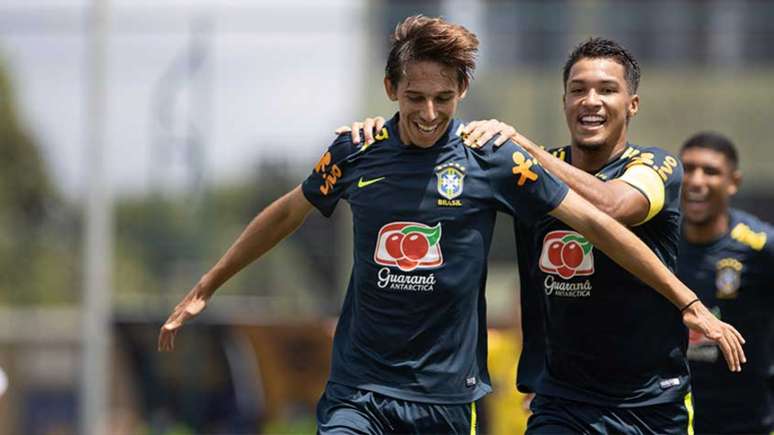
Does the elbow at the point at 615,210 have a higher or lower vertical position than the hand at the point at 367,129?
lower

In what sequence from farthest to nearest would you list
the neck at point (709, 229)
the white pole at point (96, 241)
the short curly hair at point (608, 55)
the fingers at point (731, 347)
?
the white pole at point (96, 241)
the neck at point (709, 229)
the short curly hair at point (608, 55)
the fingers at point (731, 347)

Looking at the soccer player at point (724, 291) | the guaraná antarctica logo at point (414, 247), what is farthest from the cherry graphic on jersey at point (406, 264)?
the soccer player at point (724, 291)

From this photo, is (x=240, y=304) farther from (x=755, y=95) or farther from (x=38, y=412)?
(x=755, y=95)

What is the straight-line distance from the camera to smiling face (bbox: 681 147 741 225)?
21.8ft

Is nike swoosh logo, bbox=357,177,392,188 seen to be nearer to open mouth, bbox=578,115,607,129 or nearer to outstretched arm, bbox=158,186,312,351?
outstretched arm, bbox=158,186,312,351

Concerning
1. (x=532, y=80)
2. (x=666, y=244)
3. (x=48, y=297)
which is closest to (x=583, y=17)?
(x=532, y=80)

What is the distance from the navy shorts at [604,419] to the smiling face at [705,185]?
1600mm

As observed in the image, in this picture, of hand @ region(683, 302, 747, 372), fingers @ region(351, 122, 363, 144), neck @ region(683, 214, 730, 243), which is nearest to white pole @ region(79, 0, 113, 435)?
neck @ region(683, 214, 730, 243)

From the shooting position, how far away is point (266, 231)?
5441 mm

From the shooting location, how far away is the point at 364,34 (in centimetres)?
2173

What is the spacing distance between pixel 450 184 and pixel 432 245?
0.23 meters

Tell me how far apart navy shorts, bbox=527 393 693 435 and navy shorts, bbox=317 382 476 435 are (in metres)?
0.38

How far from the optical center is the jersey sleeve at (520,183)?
4980 mm

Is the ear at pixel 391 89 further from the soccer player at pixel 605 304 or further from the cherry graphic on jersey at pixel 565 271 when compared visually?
the cherry graphic on jersey at pixel 565 271
